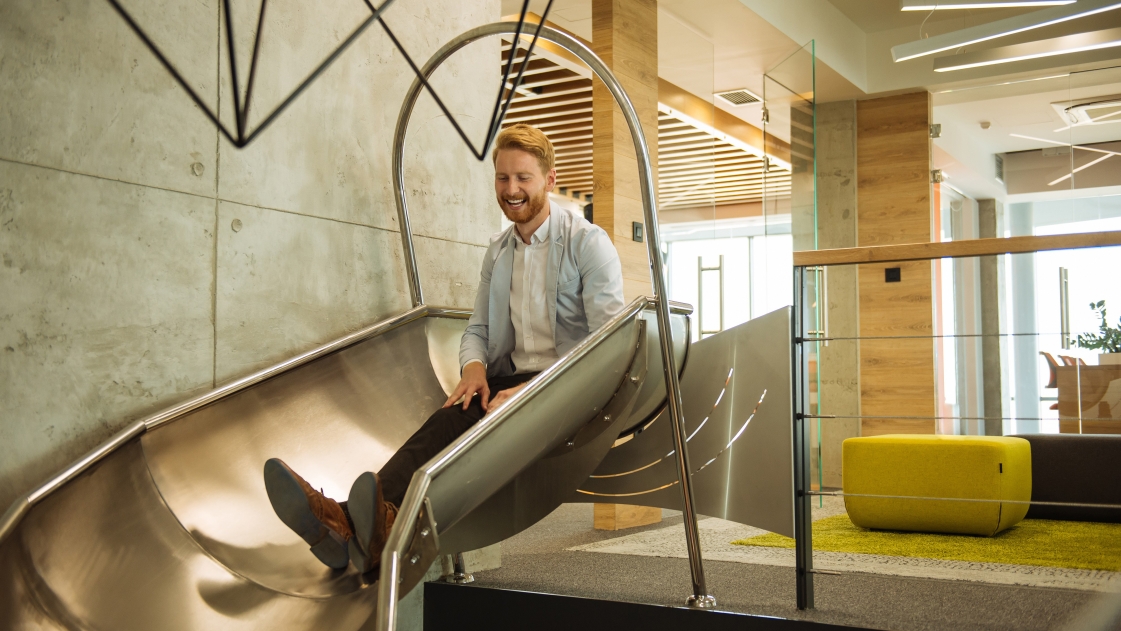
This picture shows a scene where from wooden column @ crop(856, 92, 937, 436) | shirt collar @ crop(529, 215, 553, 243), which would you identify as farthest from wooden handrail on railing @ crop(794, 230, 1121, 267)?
wooden column @ crop(856, 92, 937, 436)

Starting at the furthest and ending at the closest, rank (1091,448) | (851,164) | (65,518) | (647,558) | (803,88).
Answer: (851,164) < (803,88) < (1091,448) < (647,558) < (65,518)

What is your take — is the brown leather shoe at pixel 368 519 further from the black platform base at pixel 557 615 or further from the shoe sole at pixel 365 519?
the black platform base at pixel 557 615

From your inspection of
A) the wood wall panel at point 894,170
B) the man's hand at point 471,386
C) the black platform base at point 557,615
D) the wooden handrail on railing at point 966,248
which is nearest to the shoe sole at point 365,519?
the man's hand at point 471,386

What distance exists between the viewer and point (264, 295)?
2.30m

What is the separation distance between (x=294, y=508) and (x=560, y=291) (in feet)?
3.26

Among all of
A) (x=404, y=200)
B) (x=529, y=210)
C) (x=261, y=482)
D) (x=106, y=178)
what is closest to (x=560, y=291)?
(x=529, y=210)

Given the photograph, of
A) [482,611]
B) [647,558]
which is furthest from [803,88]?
[482,611]

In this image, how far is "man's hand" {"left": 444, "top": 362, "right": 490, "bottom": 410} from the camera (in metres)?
2.26

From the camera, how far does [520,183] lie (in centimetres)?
237

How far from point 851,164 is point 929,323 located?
1.36 metres

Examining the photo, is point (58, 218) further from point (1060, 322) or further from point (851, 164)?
point (851, 164)

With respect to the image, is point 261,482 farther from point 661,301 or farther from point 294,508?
point 661,301

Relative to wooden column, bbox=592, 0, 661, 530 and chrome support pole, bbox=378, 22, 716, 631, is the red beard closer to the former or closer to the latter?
chrome support pole, bbox=378, 22, 716, 631

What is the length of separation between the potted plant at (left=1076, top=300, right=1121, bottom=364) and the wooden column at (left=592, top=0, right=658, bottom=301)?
82.3 inches
